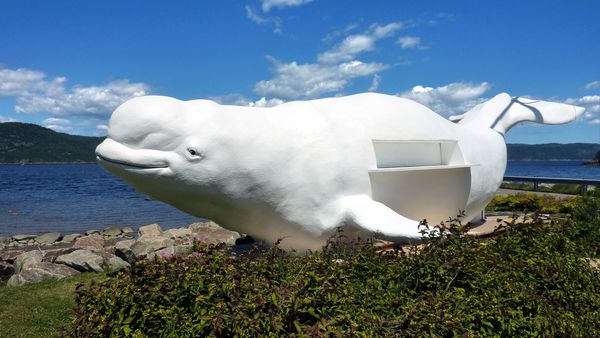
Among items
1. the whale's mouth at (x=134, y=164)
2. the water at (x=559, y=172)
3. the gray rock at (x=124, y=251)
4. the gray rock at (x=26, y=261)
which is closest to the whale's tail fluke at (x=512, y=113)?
the whale's mouth at (x=134, y=164)

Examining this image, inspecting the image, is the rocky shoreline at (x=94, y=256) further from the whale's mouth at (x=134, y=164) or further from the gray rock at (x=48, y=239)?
the gray rock at (x=48, y=239)

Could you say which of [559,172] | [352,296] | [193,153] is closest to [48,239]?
[193,153]

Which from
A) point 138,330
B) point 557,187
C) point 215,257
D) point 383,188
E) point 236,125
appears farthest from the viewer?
point 557,187

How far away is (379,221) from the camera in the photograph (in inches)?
218

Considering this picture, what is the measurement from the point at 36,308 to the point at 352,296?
4.44 metres

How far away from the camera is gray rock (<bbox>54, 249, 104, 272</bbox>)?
27.7 ft

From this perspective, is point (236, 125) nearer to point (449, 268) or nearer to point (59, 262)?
point (449, 268)

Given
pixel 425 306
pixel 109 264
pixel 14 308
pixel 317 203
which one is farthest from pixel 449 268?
pixel 109 264

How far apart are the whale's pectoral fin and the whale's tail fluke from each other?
3410mm

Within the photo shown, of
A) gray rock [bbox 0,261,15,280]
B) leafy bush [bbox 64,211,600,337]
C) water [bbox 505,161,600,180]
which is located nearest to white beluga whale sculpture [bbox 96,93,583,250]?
leafy bush [bbox 64,211,600,337]

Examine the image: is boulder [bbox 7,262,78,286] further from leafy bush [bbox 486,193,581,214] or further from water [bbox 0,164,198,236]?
leafy bush [bbox 486,193,581,214]

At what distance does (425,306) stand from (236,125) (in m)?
2.79

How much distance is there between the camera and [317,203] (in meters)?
5.56

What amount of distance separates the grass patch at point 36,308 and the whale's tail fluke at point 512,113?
263 inches
